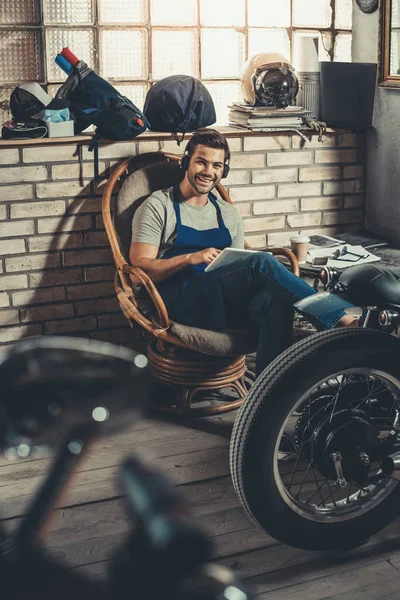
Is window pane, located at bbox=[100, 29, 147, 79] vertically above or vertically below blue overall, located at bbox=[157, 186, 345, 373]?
above

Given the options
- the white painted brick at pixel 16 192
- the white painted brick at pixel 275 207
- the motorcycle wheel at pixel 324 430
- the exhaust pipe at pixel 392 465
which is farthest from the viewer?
the white painted brick at pixel 275 207

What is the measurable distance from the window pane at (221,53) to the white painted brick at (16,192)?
105cm

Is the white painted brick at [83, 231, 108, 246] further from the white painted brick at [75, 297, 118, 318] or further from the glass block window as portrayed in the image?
the glass block window

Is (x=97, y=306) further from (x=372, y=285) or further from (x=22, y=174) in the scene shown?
(x=372, y=285)

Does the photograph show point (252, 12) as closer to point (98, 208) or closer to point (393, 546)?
point (98, 208)

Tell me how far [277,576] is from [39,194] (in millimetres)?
1938

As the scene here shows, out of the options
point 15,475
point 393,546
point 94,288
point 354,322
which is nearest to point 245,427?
point 393,546

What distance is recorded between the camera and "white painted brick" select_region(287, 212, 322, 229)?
147 inches

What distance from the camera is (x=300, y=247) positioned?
3.12 m

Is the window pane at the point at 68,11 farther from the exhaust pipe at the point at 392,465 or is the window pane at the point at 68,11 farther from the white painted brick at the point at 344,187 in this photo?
the exhaust pipe at the point at 392,465

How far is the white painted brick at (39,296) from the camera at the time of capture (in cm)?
335

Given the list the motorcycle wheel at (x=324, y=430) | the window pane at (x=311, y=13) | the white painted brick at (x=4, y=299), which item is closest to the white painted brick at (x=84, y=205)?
the white painted brick at (x=4, y=299)

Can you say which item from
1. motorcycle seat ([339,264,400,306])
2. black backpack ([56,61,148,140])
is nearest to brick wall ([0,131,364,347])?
black backpack ([56,61,148,140])

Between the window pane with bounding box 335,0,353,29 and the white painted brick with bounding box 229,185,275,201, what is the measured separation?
0.93m
